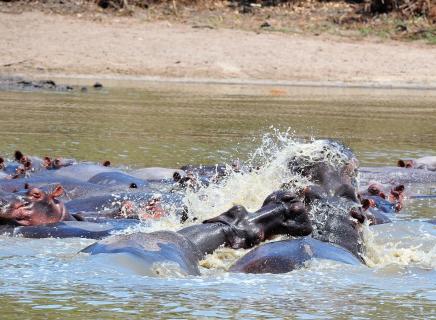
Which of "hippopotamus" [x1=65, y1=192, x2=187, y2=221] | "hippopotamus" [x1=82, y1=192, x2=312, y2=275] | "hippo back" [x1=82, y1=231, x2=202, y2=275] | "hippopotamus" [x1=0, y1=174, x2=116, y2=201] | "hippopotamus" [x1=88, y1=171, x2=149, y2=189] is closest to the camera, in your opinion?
"hippo back" [x1=82, y1=231, x2=202, y2=275]

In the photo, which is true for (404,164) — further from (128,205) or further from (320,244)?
(320,244)

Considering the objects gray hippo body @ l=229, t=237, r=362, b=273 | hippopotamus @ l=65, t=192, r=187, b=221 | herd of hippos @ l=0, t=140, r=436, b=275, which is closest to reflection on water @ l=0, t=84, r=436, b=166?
herd of hippos @ l=0, t=140, r=436, b=275

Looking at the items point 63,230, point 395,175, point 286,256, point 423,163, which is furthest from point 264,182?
point 423,163

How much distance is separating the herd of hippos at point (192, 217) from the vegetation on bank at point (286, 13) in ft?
48.4

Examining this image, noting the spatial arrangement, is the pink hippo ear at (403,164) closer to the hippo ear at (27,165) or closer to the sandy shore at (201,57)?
the hippo ear at (27,165)

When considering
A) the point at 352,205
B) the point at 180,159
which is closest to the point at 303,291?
the point at 352,205

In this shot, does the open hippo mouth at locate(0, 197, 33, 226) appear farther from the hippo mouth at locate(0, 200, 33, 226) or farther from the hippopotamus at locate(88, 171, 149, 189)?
the hippopotamus at locate(88, 171, 149, 189)

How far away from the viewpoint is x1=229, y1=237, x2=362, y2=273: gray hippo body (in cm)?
545

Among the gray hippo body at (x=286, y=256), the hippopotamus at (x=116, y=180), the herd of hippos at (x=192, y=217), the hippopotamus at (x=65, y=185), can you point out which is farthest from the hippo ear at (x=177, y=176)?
the gray hippo body at (x=286, y=256)

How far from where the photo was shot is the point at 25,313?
455 centimetres

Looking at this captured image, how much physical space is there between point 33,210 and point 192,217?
3.06 feet

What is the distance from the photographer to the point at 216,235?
5.85 meters

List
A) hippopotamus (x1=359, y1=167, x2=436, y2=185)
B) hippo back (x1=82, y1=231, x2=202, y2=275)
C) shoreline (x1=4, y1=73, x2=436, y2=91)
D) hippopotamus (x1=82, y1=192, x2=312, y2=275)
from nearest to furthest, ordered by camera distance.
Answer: hippo back (x1=82, y1=231, x2=202, y2=275) → hippopotamus (x1=82, y1=192, x2=312, y2=275) → hippopotamus (x1=359, y1=167, x2=436, y2=185) → shoreline (x1=4, y1=73, x2=436, y2=91)

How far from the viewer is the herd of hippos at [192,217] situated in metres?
5.51
